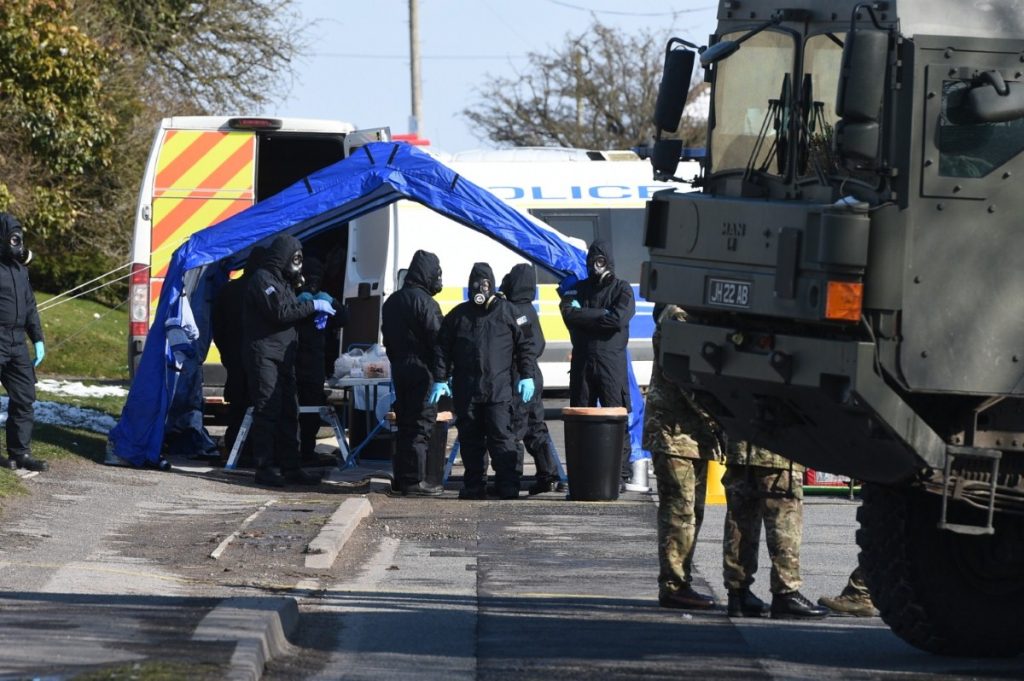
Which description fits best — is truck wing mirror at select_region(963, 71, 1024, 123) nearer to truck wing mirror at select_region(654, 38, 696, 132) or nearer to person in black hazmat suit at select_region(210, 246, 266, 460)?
truck wing mirror at select_region(654, 38, 696, 132)

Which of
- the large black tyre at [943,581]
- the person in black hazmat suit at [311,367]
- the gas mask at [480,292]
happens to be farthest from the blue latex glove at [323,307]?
the large black tyre at [943,581]

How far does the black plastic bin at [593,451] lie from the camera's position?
46.1 ft

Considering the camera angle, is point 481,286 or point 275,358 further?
point 275,358

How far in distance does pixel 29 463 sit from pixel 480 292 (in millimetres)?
3750

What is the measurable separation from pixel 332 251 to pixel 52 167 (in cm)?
1217

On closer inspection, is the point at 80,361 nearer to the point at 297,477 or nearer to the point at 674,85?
the point at 297,477

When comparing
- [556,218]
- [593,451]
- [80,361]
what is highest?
[556,218]

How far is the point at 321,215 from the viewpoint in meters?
16.0

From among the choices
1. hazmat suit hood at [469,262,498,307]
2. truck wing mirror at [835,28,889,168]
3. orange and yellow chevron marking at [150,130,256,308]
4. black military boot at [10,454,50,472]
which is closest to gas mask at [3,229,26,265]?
black military boot at [10,454,50,472]

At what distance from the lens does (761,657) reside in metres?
8.21

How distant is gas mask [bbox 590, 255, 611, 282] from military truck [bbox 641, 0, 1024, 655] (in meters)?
6.73

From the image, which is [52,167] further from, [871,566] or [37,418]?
[871,566]

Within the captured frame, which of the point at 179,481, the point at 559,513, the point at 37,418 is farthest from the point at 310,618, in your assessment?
the point at 37,418

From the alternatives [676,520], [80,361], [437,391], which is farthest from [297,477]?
[80,361]
